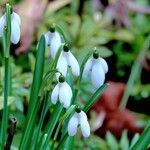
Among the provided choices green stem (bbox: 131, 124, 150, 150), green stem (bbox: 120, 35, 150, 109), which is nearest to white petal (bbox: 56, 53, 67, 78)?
green stem (bbox: 131, 124, 150, 150)

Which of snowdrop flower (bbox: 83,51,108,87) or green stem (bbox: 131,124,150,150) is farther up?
snowdrop flower (bbox: 83,51,108,87)

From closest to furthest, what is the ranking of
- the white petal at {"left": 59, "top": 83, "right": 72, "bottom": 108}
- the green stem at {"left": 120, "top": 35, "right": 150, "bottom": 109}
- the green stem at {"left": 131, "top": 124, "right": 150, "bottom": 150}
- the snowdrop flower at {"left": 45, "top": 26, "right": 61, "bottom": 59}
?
the white petal at {"left": 59, "top": 83, "right": 72, "bottom": 108} → the snowdrop flower at {"left": 45, "top": 26, "right": 61, "bottom": 59} → the green stem at {"left": 131, "top": 124, "right": 150, "bottom": 150} → the green stem at {"left": 120, "top": 35, "right": 150, "bottom": 109}

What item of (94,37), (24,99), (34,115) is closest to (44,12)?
(94,37)

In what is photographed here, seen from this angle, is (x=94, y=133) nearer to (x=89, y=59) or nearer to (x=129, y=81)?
(x=129, y=81)

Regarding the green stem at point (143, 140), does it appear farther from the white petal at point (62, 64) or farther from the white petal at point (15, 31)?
the white petal at point (15, 31)

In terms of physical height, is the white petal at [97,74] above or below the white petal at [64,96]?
above

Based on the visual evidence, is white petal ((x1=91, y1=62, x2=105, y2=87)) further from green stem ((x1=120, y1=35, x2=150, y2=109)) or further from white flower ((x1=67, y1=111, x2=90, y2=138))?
green stem ((x1=120, y1=35, x2=150, y2=109))

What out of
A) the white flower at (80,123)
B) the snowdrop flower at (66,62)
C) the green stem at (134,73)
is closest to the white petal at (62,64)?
the snowdrop flower at (66,62)

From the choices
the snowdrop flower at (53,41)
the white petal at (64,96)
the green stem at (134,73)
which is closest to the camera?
the white petal at (64,96)
